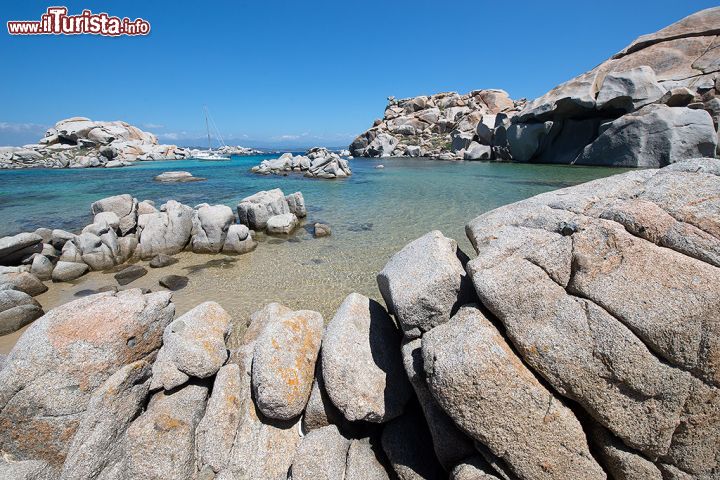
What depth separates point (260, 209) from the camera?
60.2 ft

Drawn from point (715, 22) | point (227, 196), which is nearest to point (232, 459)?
point (227, 196)

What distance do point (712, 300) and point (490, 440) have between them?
2.65 m

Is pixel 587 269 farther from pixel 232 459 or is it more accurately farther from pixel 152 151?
pixel 152 151

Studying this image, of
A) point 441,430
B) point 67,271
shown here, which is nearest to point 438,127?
point 67,271

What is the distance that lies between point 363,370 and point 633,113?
57.4 meters

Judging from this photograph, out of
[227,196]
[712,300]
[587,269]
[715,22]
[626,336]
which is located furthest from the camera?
[715,22]

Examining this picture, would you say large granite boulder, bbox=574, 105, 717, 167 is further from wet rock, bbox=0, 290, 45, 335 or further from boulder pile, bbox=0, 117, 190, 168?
boulder pile, bbox=0, 117, 190, 168

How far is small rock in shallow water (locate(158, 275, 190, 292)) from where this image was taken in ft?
37.3

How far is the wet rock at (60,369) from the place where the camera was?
16.0 ft

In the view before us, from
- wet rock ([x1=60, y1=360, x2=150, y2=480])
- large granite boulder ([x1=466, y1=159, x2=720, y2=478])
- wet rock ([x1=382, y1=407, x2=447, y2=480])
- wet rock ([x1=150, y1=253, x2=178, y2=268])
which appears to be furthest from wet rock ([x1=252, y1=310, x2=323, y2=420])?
wet rock ([x1=150, y1=253, x2=178, y2=268])

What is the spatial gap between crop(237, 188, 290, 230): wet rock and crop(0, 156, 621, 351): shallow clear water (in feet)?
5.54

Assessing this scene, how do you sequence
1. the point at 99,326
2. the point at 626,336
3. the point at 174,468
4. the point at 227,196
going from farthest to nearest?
the point at 227,196 → the point at 99,326 → the point at 174,468 → the point at 626,336

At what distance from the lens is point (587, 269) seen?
3.84 meters

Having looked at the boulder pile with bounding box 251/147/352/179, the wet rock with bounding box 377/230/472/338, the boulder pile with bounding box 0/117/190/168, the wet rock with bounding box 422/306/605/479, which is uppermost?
the boulder pile with bounding box 0/117/190/168
